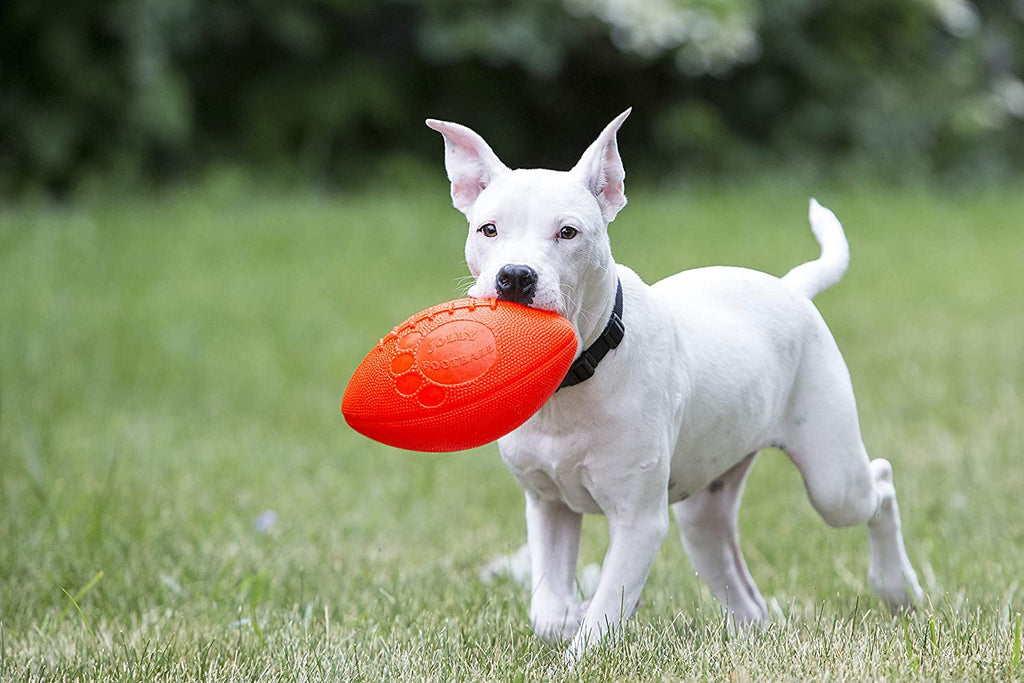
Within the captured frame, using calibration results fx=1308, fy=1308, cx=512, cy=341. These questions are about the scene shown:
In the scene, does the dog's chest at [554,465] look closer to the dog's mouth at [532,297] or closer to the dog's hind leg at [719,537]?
the dog's mouth at [532,297]

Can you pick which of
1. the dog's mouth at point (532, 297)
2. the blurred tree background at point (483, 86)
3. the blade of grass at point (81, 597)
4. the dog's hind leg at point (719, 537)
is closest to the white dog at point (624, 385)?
the dog's mouth at point (532, 297)

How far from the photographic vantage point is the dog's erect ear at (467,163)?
10.9 ft

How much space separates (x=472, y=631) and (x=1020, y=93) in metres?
16.0

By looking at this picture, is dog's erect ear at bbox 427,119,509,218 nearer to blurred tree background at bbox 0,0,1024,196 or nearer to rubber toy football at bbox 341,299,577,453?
rubber toy football at bbox 341,299,577,453

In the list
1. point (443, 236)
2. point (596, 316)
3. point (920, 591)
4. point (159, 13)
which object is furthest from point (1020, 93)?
point (596, 316)

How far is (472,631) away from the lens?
3.51 metres

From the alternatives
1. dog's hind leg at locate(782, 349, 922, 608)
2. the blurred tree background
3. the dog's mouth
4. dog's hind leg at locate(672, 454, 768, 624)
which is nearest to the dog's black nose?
the dog's mouth

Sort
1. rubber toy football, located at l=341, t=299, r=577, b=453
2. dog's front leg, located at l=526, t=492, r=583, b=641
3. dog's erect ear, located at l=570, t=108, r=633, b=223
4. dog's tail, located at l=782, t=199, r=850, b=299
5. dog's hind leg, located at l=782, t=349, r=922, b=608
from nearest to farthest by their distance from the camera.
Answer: rubber toy football, located at l=341, t=299, r=577, b=453 → dog's erect ear, located at l=570, t=108, r=633, b=223 → dog's front leg, located at l=526, t=492, r=583, b=641 → dog's hind leg, located at l=782, t=349, r=922, b=608 → dog's tail, located at l=782, t=199, r=850, b=299

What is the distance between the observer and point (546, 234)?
3.05 meters

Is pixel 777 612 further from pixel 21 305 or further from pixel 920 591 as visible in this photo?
pixel 21 305

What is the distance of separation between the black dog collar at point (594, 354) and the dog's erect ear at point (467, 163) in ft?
1.57

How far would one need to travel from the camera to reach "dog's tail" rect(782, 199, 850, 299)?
407cm

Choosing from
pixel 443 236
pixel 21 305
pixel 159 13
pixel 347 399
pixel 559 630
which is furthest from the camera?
pixel 159 13

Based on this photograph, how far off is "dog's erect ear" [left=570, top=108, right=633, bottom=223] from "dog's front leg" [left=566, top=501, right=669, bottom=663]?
0.76 metres
